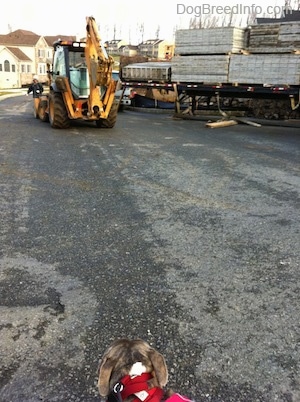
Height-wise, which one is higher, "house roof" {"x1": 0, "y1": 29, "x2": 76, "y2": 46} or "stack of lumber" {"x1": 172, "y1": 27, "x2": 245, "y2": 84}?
"house roof" {"x1": 0, "y1": 29, "x2": 76, "y2": 46}

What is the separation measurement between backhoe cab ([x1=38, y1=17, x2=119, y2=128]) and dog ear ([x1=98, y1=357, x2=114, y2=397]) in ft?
35.6

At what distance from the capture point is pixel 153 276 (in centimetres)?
372

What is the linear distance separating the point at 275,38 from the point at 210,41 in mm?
2531

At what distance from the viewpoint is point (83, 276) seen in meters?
3.69

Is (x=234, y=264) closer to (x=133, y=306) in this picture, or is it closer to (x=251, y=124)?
(x=133, y=306)

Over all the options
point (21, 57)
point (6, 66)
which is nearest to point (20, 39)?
point (21, 57)

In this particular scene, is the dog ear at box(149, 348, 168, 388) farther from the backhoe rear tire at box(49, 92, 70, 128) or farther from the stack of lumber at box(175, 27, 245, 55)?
the stack of lumber at box(175, 27, 245, 55)

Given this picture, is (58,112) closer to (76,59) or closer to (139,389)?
(76,59)

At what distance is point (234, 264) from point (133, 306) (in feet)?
4.25

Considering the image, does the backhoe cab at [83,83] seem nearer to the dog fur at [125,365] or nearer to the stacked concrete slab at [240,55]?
the stacked concrete slab at [240,55]

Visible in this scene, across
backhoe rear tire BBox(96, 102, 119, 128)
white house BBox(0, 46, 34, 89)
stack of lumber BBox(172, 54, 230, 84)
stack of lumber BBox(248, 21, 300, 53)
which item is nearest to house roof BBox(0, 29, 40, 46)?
white house BBox(0, 46, 34, 89)

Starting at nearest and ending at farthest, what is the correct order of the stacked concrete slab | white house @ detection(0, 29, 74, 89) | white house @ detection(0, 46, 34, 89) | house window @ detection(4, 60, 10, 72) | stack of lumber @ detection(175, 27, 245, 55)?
1. the stacked concrete slab
2. stack of lumber @ detection(175, 27, 245, 55)
3. white house @ detection(0, 46, 34, 89)
4. house window @ detection(4, 60, 10, 72)
5. white house @ detection(0, 29, 74, 89)

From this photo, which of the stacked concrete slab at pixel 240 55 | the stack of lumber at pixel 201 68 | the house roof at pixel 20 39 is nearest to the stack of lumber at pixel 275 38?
the stacked concrete slab at pixel 240 55

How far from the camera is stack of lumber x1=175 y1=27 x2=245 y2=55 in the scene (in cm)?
1487
